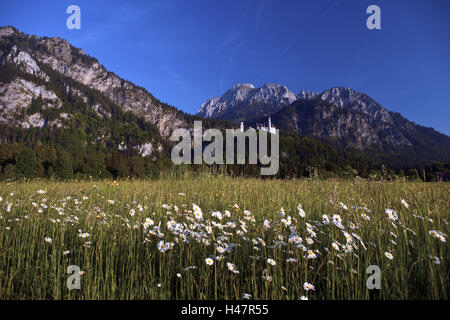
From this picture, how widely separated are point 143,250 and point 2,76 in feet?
684

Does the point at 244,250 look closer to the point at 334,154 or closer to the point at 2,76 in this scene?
the point at 334,154

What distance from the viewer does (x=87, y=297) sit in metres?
1.82

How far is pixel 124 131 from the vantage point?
16362 centimetres

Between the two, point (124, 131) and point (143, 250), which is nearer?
point (143, 250)

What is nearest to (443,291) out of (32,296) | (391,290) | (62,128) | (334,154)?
(391,290)

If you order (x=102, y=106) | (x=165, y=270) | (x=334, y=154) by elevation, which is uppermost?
(x=102, y=106)

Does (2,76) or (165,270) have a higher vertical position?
(2,76)

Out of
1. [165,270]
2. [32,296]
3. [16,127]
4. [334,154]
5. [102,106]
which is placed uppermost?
[102,106]

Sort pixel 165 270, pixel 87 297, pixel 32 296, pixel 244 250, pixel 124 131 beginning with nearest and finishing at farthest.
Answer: pixel 87 297, pixel 32 296, pixel 165 270, pixel 244 250, pixel 124 131
